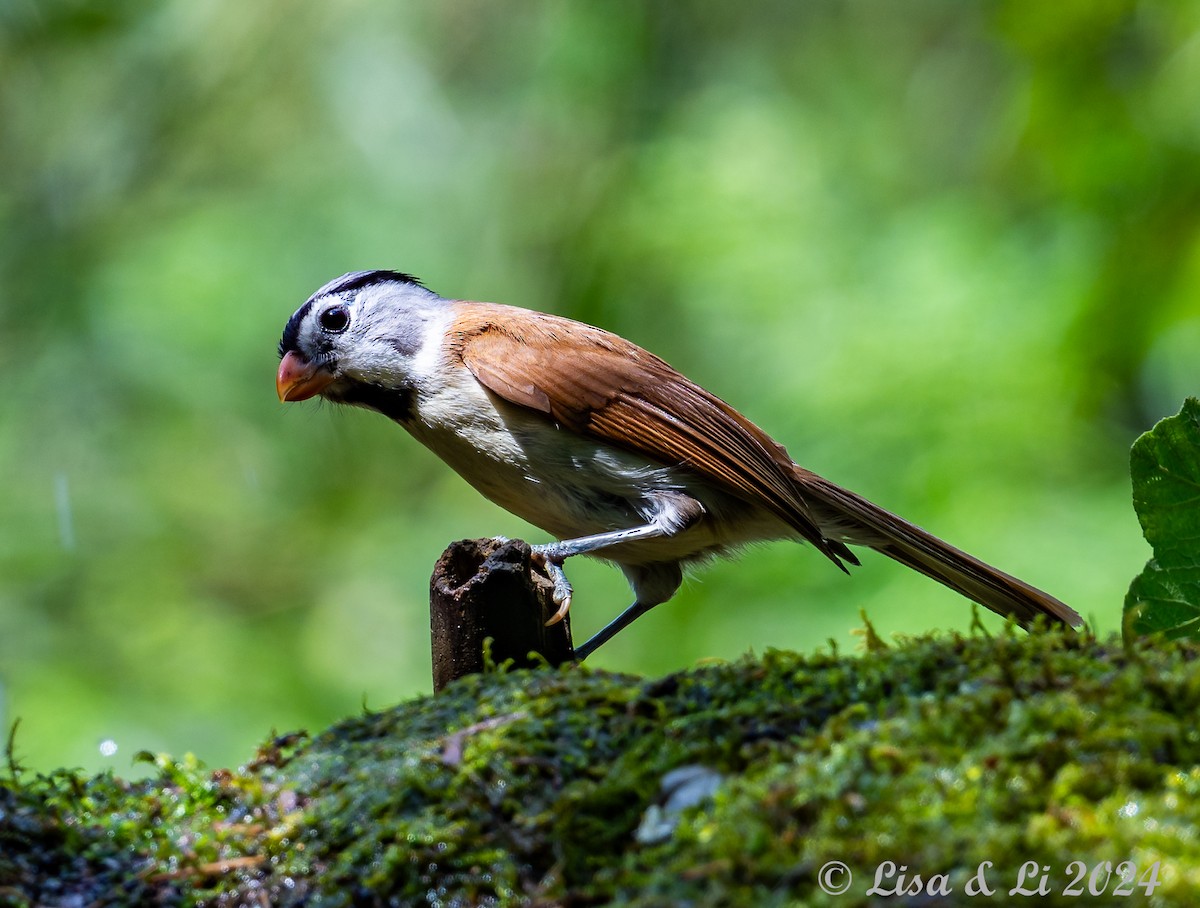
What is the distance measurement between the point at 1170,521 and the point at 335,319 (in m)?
3.00

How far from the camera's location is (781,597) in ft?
18.7

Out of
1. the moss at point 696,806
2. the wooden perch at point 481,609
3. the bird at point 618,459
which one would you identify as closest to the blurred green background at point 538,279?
the bird at point 618,459

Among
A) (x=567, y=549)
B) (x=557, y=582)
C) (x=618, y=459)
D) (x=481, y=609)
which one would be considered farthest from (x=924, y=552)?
(x=481, y=609)

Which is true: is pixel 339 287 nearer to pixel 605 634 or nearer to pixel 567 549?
pixel 567 549

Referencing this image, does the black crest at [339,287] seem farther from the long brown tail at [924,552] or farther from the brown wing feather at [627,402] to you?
the long brown tail at [924,552]

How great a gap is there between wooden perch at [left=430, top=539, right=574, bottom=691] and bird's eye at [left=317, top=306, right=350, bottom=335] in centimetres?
180

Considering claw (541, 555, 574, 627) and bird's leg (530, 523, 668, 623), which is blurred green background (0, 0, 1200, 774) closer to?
bird's leg (530, 523, 668, 623)

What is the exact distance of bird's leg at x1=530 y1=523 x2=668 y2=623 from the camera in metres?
3.22

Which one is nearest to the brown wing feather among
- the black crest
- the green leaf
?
the black crest

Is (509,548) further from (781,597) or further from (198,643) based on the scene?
(198,643)

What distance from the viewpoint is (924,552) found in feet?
13.0

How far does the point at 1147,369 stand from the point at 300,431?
5.12 meters

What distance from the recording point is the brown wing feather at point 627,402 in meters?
3.79

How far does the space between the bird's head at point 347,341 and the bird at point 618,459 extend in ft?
0.10
